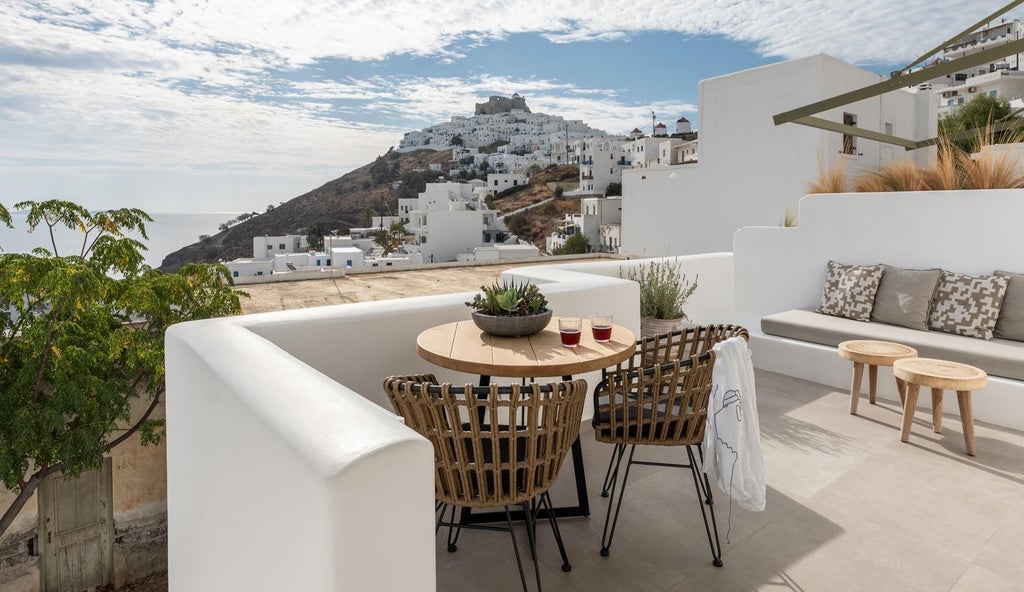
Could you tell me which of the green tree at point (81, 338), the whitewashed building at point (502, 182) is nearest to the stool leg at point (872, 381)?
the green tree at point (81, 338)

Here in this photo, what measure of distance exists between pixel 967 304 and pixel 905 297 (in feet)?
1.24

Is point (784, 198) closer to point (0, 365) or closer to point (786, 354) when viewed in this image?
point (786, 354)

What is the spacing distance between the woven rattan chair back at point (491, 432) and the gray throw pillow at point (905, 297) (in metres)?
3.62

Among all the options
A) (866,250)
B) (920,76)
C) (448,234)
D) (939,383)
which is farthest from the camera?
(448,234)

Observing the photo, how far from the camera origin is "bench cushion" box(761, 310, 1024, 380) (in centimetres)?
363

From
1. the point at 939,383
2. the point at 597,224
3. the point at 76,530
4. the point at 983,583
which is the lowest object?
the point at 76,530

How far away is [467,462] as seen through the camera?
1812mm

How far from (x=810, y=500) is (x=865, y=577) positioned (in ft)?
1.93

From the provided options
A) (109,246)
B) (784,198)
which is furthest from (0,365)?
(784,198)

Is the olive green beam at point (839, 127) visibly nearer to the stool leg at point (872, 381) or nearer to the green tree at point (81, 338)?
the stool leg at point (872, 381)

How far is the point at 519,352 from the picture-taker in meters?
2.28

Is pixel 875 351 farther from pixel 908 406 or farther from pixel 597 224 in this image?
pixel 597 224

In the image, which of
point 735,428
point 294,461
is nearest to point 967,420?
point 735,428

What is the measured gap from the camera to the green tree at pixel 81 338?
255 centimetres
